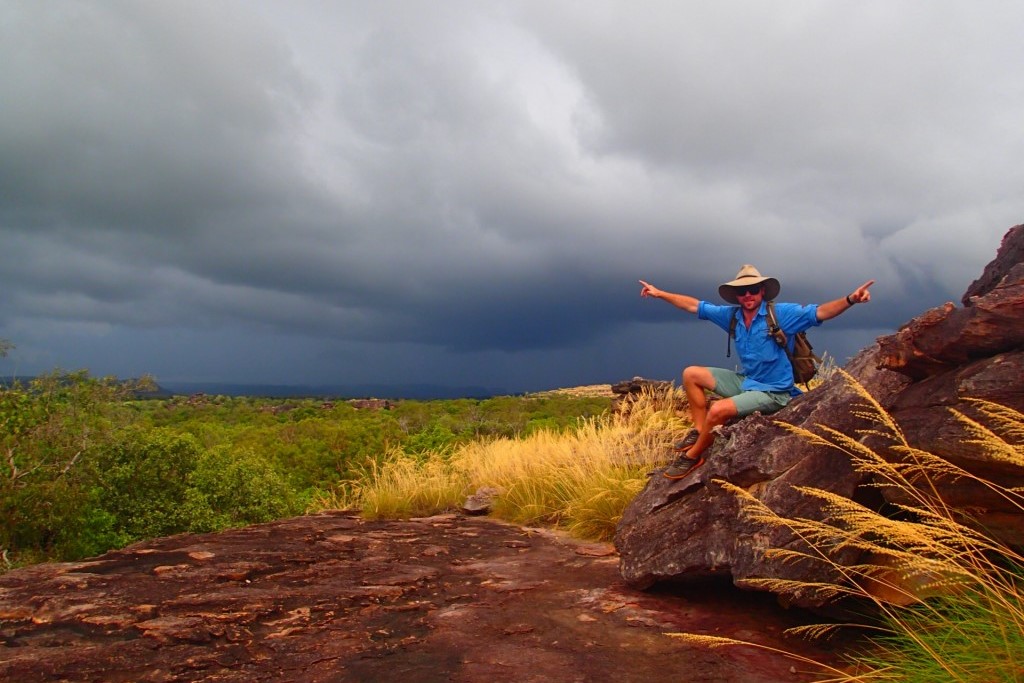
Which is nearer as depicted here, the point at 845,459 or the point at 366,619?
the point at 845,459

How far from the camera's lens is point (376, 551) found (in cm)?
827

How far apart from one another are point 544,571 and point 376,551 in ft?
7.18

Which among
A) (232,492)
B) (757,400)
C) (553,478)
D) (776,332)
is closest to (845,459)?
(757,400)

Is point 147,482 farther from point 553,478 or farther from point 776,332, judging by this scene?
point 776,332

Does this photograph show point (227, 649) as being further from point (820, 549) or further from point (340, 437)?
point (340, 437)

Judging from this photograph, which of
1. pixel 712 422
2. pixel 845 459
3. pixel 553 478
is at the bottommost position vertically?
pixel 553 478

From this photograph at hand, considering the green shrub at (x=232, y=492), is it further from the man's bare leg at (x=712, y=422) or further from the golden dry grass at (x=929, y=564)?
the golden dry grass at (x=929, y=564)

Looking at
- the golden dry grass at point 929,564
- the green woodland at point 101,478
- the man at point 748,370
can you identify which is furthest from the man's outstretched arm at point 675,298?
the green woodland at point 101,478

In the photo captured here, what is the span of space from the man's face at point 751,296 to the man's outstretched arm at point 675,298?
0.61 metres

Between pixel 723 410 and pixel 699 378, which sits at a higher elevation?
pixel 699 378

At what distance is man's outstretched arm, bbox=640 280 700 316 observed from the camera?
24.5 ft

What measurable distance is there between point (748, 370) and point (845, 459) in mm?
1782

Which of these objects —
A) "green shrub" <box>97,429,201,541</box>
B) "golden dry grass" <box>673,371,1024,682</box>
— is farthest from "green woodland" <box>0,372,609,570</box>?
"golden dry grass" <box>673,371,1024,682</box>

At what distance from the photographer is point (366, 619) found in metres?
5.71
